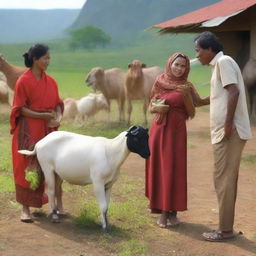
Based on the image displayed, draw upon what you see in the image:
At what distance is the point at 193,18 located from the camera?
12656mm

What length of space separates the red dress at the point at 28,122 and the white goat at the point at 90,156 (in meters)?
0.14

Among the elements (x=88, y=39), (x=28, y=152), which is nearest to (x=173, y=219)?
(x=28, y=152)

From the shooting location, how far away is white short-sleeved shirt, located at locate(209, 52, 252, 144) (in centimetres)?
449

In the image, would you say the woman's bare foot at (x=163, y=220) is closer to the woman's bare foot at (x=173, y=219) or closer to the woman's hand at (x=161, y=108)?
the woman's bare foot at (x=173, y=219)

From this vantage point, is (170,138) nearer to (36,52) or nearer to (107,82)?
(36,52)

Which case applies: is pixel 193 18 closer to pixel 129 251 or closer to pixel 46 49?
pixel 46 49

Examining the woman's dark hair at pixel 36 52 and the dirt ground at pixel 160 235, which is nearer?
the dirt ground at pixel 160 235

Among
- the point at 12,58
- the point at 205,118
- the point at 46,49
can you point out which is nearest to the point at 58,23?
the point at 12,58

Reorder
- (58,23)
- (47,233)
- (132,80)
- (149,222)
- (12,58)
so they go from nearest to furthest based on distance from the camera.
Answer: (47,233) < (149,222) < (132,80) < (12,58) < (58,23)

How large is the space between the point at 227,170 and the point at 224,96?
643mm

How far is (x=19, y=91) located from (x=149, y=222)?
5.91 ft

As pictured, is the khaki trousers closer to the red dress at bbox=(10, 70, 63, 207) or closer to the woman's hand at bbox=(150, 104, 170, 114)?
the woman's hand at bbox=(150, 104, 170, 114)

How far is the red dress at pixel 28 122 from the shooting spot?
506 centimetres

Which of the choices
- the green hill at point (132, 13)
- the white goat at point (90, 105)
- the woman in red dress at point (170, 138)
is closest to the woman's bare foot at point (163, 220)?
the woman in red dress at point (170, 138)
